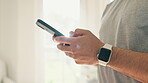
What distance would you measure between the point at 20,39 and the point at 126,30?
1.53 meters

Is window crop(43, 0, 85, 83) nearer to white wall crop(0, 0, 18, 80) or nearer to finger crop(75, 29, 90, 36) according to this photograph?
white wall crop(0, 0, 18, 80)

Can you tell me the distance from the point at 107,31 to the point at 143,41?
7.4 inches

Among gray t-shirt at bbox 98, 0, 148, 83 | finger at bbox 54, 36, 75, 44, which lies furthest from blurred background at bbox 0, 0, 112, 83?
finger at bbox 54, 36, 75, 44

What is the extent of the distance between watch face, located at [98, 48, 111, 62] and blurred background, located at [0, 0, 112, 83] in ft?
4.92

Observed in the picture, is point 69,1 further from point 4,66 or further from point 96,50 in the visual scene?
point 96,50

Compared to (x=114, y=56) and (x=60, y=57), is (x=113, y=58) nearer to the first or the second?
(x=114, y=56)

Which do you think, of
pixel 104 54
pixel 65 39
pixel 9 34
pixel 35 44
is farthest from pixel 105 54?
pixel 9 34

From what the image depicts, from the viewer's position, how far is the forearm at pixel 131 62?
1.38 feet

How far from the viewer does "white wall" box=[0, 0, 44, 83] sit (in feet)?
6.21

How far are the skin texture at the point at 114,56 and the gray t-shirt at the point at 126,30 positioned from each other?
0.08m

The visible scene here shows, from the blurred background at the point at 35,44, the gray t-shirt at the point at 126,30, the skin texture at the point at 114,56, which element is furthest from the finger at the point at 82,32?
the blurred background at the point at 35,44

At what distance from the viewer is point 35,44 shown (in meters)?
1.90

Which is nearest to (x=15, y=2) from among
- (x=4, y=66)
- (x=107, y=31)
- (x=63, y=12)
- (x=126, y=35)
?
(x=63, y=12)

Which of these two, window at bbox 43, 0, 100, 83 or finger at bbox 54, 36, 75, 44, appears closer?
finger at bbox 54, 36, 75, 44
